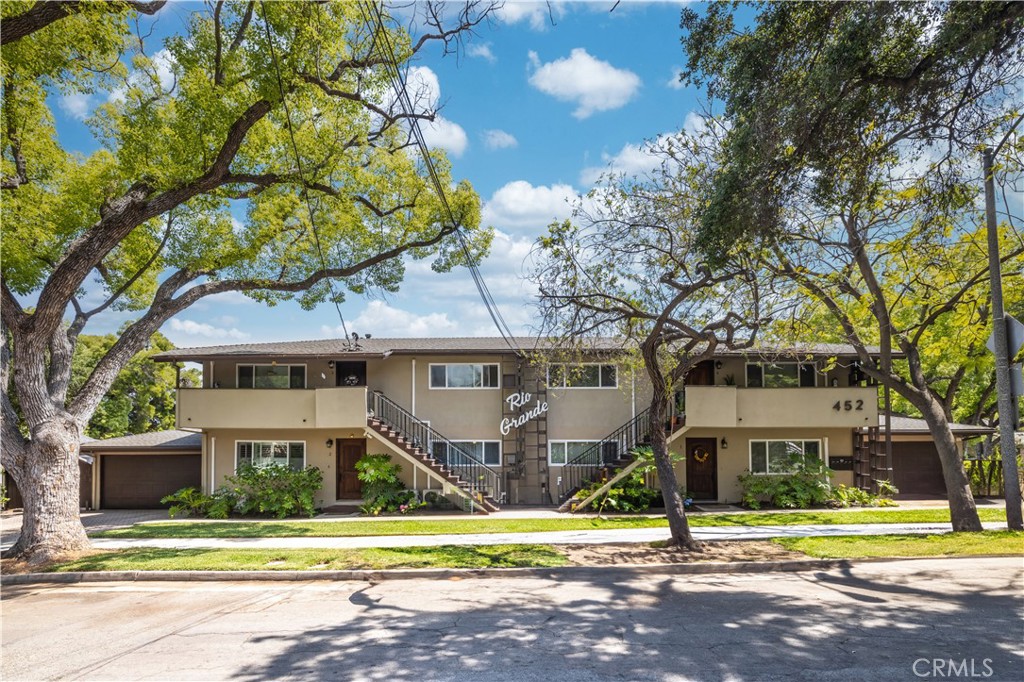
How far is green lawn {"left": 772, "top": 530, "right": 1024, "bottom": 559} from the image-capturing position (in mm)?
11570

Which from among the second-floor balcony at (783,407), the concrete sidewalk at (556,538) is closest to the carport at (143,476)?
Answer: the concrete sidewalk at (556,538)

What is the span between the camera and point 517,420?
68.4 feet

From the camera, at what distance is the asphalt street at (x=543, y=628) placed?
6.43 meters

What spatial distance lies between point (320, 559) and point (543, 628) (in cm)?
553

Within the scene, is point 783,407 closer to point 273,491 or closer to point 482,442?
point 482,442

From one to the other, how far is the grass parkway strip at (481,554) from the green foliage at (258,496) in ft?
18.1

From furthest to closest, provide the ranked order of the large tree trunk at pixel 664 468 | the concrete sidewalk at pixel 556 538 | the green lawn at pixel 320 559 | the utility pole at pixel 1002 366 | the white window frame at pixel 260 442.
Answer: the white window frame at pixel 260 442
the concrete sidewalk at pixel 556 538
the utility pole at pixel 1002 366
the large tree trunk at pixel 664 468
the green lawn at pixel 320 559

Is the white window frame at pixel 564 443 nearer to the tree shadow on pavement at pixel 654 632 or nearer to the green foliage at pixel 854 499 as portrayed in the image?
the green foliage at pixel 854 499

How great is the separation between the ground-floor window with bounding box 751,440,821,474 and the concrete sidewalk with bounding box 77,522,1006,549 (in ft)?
17.6

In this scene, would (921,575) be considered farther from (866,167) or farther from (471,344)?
(471,344)

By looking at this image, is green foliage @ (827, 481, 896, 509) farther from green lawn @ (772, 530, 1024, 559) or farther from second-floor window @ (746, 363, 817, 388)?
green lawn @ (772, 530, 1024, 559)

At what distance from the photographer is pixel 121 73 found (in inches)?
504

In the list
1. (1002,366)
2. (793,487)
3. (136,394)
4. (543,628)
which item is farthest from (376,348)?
(136,394)

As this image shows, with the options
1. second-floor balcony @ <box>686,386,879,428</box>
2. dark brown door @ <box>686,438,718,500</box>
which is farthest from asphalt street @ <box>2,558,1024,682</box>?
dark brown door @ <box>686,438,718,500</box>
